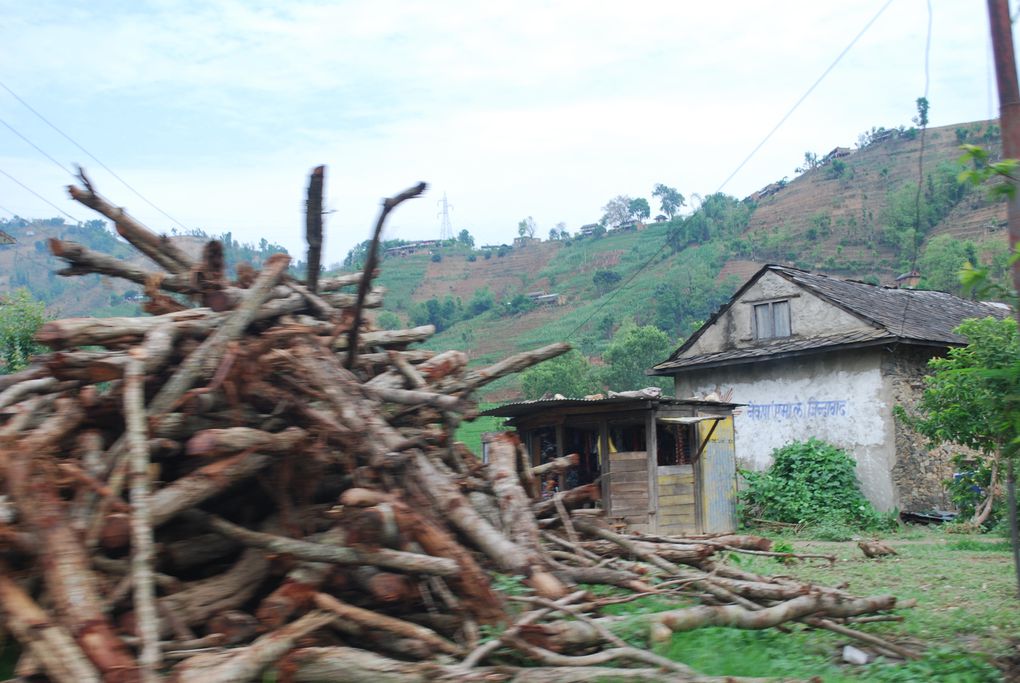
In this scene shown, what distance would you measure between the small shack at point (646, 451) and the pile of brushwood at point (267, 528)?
32.6 feet

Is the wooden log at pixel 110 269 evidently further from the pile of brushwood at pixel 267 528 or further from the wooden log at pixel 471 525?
the wooden log at pixel 471 525

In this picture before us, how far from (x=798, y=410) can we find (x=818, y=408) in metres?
0.51

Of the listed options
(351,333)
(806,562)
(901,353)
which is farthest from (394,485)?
(901,353)

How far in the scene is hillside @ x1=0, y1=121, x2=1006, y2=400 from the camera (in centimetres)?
5909

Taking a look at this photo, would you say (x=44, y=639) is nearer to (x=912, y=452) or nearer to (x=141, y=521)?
(x=141, y=521)

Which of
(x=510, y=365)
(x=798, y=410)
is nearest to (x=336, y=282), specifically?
(x=510, y=365)

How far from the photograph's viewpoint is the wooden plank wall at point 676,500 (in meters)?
17.4

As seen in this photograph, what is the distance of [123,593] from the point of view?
4.08m

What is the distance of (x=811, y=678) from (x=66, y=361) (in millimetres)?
4438

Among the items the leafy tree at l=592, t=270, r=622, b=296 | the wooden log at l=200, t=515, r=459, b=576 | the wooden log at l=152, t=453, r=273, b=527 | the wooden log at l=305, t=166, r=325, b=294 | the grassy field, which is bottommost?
the grassy field

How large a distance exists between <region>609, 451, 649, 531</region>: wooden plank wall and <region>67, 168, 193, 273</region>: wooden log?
11.9 meters

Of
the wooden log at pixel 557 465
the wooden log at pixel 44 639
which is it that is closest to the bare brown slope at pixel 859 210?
the wooden log at pixel 557 465

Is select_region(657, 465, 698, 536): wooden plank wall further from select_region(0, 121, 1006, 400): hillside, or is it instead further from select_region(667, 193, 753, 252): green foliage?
select_region(667, 193, 753, 252): green foliage

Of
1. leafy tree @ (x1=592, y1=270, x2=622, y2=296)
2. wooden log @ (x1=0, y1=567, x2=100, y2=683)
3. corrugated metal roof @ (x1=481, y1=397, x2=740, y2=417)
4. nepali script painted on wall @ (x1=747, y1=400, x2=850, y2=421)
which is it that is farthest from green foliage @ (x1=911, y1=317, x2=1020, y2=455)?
leafy tree @ (x1=592, y1=270, x2=622, y2=296)
